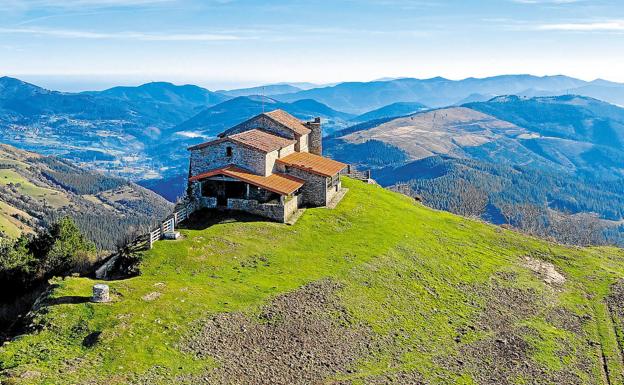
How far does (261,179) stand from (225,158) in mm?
4628

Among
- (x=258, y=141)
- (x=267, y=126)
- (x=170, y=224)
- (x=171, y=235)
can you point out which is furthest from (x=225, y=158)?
(x=171, y=235)

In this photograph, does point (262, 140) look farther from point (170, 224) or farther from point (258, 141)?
point (170, 224)

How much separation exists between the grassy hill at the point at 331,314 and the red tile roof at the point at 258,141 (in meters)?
7.72

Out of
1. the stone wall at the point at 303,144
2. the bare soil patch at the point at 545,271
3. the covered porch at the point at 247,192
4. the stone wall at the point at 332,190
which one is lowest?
the bare soil patch at the point at 545,271

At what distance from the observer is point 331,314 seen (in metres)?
36.4

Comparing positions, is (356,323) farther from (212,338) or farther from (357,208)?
(357,208)

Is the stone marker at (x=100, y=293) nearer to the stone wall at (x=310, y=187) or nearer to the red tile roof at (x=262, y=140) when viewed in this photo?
the red tile roof at (x=262, y=140)

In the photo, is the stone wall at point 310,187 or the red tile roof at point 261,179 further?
the stone wall at point 310,187

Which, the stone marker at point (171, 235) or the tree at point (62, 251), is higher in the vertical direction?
the stone marker at point (171, 235)

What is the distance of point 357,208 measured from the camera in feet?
194

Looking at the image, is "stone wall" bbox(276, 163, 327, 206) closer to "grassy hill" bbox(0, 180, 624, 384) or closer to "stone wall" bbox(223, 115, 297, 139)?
"grassy hill" bbox(0, 180, 624, 384)

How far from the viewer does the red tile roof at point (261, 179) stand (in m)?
50.9

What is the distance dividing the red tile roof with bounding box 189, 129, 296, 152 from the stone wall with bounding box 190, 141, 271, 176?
0.41m

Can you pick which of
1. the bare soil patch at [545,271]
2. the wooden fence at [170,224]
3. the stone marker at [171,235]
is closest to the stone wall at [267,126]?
the wooden fence at [170,224]
